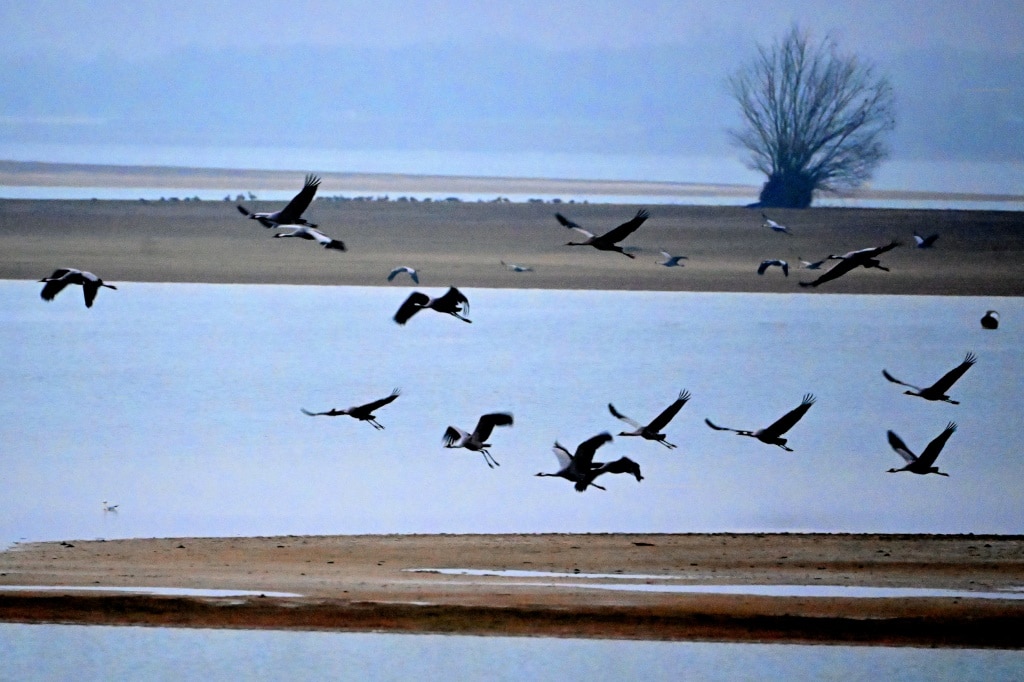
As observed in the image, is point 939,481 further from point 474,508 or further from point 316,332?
point 316,332

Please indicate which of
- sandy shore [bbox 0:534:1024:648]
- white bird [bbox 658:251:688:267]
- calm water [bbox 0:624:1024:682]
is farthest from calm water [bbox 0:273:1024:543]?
calm water [bbox 0:624:1024:682]

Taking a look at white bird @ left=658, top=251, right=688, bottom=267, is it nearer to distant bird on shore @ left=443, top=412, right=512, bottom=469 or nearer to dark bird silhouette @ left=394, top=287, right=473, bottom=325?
dark bird silhouette @ left=394, top=287, right=473, bottom=325

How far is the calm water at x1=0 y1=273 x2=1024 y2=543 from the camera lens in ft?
46.2

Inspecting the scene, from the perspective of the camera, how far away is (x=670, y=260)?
1121 inches

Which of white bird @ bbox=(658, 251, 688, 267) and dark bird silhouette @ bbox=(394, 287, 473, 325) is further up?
dark bird silhouette @ bbox=(394, 287, 473, 325)

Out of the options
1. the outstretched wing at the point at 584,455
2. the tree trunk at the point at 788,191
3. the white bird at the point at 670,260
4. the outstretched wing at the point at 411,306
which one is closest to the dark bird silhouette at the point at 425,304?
the outstretched wing at the point at 411,306

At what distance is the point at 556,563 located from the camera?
1192cm

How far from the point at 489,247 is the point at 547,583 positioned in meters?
22.5

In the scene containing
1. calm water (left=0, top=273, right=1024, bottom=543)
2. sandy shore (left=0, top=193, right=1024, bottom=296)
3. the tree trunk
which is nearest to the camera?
calm water (left=0, top=273, right=1024, bottom=543)

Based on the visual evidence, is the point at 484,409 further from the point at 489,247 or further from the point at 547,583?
the point at 489,247

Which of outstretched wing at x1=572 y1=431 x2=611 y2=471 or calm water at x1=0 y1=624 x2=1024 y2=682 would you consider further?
outstretched wing at x1=572 y1=431 x2=611 y2=471

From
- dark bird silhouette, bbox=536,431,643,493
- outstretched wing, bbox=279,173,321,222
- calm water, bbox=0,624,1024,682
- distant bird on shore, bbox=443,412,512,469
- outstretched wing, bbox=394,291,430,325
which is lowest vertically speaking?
calm water, bbox=0,624,1024,682

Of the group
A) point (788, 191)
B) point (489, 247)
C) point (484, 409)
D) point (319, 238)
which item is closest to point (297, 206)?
point (319, 238)

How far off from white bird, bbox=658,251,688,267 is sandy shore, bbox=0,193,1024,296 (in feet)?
0.69
